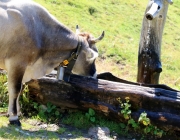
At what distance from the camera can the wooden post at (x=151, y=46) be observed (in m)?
7.49

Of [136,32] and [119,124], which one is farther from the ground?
[136,32]

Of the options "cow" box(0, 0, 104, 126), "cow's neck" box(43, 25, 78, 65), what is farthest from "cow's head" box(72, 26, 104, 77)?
"cow's neck" box(43, 25, 78, 65)

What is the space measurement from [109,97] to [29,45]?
160 centimetres

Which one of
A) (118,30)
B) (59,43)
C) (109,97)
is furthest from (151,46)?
(118,30)

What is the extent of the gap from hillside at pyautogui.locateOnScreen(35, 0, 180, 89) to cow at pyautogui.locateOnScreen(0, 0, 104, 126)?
3.09 meters

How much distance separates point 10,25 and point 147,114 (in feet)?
8.75

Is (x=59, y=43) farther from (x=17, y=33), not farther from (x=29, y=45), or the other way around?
(x=17, y=33)

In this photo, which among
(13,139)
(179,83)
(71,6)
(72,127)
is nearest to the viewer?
(13,139)

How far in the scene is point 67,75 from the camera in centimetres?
714

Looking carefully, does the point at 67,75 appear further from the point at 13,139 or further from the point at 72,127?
the point at 13,139

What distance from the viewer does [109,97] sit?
679 cm

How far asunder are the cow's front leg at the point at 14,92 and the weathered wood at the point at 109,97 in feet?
1.99

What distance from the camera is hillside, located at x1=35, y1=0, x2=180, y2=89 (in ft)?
Answer: 35.6

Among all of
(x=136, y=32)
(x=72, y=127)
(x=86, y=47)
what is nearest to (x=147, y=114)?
(x=72, y=127)
